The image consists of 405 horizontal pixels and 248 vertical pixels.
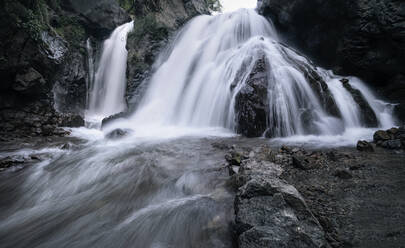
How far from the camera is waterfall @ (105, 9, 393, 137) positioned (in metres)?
6.35

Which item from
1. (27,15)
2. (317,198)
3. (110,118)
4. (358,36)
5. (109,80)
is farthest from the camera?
(109,80)

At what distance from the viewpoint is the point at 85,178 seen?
4137mm

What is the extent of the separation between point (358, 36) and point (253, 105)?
23.0 feet

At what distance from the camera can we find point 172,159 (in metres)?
4.85

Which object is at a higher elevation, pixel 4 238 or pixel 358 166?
pixel 358 166

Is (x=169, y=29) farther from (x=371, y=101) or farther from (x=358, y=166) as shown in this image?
(x=358, y=166)

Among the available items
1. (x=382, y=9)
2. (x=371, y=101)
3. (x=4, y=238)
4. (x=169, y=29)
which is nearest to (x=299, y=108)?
(x=371, y=101)

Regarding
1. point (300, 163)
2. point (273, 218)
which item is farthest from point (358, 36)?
point (273, 218)

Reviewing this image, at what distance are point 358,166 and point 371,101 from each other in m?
7.03

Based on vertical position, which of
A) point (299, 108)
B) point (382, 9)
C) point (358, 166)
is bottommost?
point (358, 166)

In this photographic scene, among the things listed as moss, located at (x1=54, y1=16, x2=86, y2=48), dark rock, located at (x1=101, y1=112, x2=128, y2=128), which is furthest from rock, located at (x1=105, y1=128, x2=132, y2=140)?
moss, located at (x1=54, y1=16, x2=86, y2=48)

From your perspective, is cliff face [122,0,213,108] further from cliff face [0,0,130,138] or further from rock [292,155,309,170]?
rock [292,155,309,170]

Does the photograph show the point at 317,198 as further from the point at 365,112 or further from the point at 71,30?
the point at 71,30

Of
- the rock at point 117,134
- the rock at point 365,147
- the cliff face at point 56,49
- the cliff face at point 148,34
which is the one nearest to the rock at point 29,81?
the cliff face at point 56,49
